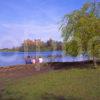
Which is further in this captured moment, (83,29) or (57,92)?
(83,29)

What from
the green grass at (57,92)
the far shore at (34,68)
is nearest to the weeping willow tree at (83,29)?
the far shore at (34,68)

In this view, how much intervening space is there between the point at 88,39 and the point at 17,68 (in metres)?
7.32

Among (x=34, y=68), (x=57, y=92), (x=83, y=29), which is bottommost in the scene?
(x=57, y=92)

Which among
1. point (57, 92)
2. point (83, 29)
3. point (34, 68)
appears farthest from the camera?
point (34, 68)

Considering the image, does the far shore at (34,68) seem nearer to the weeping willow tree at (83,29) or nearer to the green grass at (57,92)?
the weeping willow tree at (83,29)

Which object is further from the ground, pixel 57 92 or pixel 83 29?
pixel 83 29

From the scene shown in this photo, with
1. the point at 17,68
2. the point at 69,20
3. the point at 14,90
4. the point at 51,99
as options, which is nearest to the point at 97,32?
the point at 69,20

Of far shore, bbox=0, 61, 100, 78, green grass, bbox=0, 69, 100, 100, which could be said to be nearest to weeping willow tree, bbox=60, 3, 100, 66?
far shore, bbox=0, 61, 100, 78

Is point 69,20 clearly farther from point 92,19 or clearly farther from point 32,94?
point 32,94

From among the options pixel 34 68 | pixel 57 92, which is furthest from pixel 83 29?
pixel 57 92

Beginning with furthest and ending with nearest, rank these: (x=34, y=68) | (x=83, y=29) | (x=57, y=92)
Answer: (x=34, y=68), (x=83, y=29), (x=57, y=92)

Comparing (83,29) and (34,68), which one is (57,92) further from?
(34,68)

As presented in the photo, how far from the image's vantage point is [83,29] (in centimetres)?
2175

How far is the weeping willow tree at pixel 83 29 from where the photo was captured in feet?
70.9
